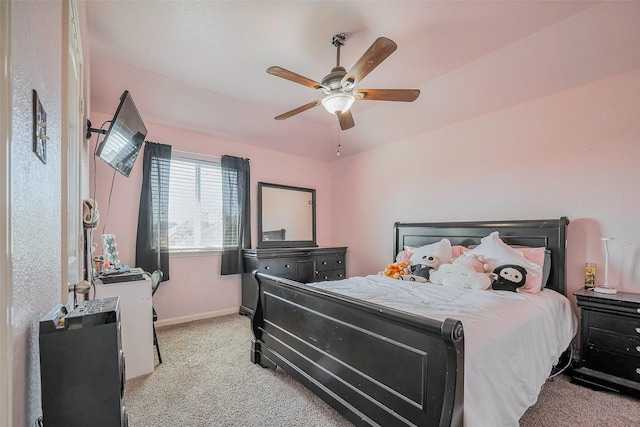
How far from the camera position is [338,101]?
2.36 metres

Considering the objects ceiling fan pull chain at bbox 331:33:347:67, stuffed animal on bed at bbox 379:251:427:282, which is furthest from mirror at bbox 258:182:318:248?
ceiling fan pull chain at bbox 331:33:347:67

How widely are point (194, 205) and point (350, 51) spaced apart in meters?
2.80

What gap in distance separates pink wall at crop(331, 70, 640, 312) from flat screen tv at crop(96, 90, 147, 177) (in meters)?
3.34

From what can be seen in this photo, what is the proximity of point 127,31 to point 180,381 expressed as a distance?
291 cm

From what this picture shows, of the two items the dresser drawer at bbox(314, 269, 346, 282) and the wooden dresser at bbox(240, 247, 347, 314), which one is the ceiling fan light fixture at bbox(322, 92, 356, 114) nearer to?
the wooden dresser at bbox(240, 247, 347, 314)

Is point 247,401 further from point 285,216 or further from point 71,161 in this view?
point 285,216

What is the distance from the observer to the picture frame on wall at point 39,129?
2.49ft

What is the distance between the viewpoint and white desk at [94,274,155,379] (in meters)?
2.47

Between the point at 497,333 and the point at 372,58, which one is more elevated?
the point at 372,58

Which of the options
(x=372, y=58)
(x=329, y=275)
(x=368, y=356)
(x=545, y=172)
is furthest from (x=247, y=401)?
(x=545, y=172)

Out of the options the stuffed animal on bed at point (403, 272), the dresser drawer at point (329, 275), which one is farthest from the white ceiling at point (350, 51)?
the dresser drawer at point (329, 275)

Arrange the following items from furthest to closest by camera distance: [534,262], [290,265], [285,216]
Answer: [285,216]
[290,265]
[534,262]

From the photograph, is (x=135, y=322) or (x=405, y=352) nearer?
(x=405, y=352)

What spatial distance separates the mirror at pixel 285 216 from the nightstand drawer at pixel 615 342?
12.2 feet
